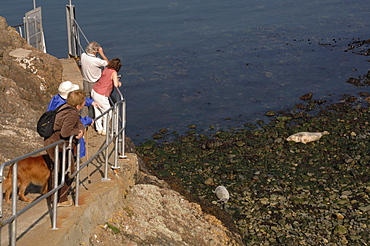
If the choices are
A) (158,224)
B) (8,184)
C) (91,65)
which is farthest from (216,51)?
(8,184)

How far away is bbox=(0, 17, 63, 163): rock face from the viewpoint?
9295 millimetres

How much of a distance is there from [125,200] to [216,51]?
2903 cm

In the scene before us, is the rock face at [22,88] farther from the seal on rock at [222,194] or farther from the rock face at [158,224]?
the seal on rock at [222,194]

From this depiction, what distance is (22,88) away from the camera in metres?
12.0

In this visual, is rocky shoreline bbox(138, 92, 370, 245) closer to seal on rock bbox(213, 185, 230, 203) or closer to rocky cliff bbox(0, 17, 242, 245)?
seal on rock bbox(213, 185, 230, 203)

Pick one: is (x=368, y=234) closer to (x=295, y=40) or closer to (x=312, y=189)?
(x=312, y=189)

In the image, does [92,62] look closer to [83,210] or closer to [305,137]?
[83,210]

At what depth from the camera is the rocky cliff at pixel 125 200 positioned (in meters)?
8.12

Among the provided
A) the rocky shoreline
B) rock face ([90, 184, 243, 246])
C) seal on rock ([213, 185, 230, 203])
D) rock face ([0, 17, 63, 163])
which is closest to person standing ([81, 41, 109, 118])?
rock face ([0, 17, 63, 163])

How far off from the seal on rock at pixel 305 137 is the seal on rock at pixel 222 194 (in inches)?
200

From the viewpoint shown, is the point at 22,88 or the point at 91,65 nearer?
the point at 91,65

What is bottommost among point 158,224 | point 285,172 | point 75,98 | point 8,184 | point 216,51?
point 216,51

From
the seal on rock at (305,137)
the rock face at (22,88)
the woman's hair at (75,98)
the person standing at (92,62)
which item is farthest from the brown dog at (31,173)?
the seal on rock at (305,137)

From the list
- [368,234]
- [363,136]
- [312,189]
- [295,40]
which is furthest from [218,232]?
[295,40]
